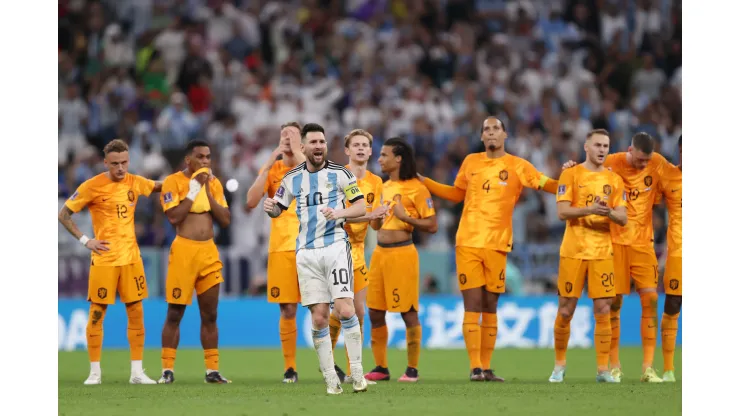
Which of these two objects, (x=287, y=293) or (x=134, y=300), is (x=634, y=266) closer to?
(x=287, y=293)

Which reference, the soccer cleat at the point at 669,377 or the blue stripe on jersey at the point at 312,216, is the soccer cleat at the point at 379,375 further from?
the soccer cleat at the point at 669,377

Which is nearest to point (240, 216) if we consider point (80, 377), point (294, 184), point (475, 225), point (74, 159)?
point (74, 159)

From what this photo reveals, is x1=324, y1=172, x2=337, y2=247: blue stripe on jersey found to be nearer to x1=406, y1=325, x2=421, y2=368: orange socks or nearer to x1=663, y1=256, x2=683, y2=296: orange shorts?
x1=406, y1=325, x2=421, y2=368: orange socks

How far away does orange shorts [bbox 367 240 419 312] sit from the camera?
1091cm

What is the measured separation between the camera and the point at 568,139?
1969 centimetres

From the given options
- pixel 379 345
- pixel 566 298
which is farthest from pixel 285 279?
pixel 566 298

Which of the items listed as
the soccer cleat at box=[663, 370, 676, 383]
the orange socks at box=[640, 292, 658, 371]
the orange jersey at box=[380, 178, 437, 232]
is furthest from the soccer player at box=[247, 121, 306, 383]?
the soccer cleat at box=[663, 370, 676, 383]

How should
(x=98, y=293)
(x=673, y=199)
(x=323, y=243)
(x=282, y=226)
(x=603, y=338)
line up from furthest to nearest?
1. (x=673, y=199)
2. (x=98, y=293)
3. (x=282, y=226)
4. (x=603, y=338)
5. (x=323, y=243)

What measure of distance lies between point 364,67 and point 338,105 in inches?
52.1

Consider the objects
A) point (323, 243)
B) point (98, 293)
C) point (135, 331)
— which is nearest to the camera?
point (323, 243)

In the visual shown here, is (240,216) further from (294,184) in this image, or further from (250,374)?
(294,184)

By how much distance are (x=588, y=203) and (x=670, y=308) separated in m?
1.48

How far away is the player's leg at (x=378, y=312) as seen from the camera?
11.0m

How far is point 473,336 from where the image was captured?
10695 millimetres
